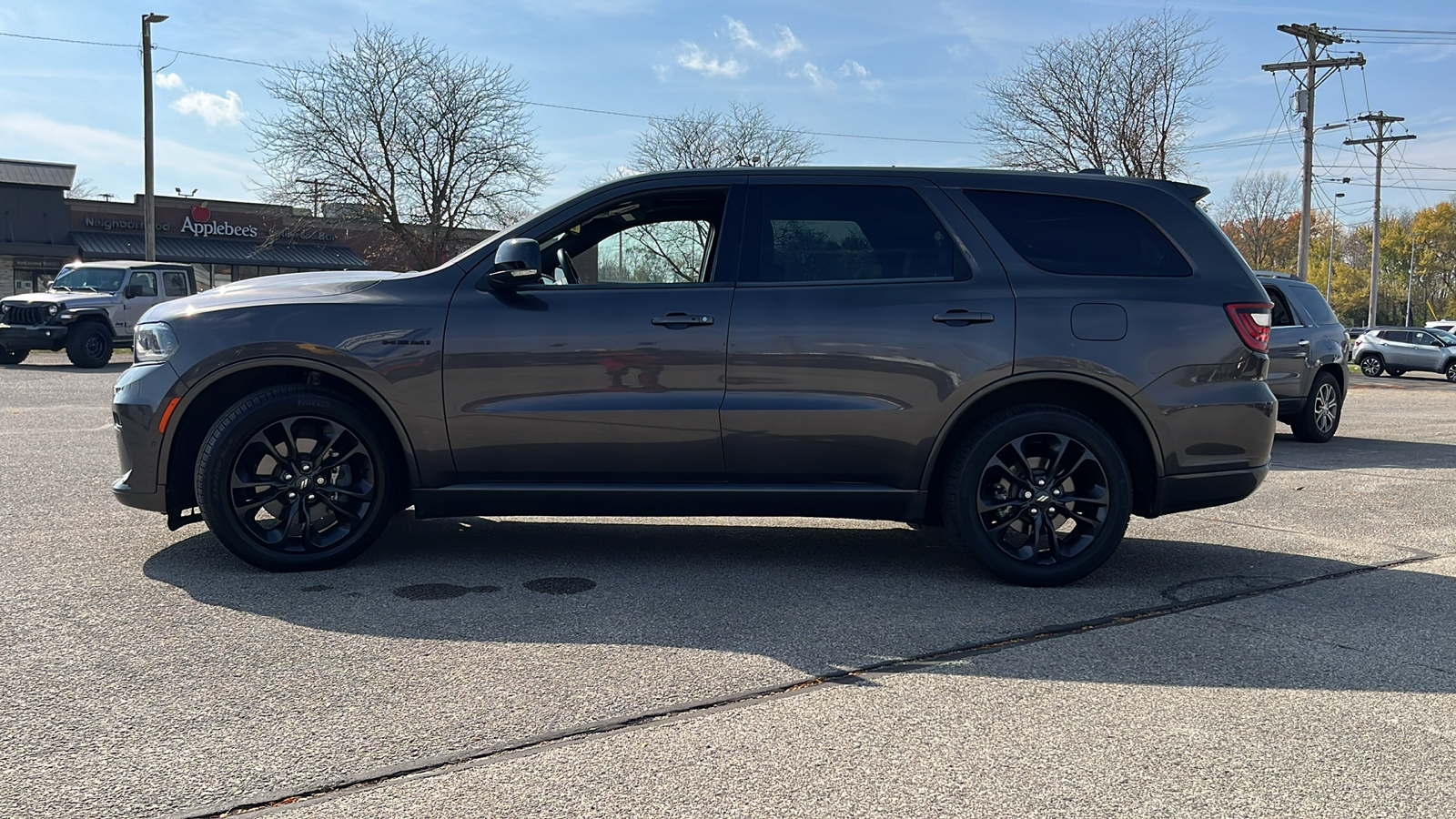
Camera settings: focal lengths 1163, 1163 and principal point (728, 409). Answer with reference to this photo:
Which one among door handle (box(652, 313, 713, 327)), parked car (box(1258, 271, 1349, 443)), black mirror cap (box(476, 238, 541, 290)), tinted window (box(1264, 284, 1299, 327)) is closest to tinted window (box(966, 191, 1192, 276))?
door handle (box(652, 313, 713, 327))

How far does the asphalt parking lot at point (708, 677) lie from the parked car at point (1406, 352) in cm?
3004

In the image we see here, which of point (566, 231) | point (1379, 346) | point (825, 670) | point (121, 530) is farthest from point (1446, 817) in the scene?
point (1379, 346)

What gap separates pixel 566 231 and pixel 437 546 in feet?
5.55

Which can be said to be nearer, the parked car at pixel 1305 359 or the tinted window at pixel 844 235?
the tinted window at pixel 844 235

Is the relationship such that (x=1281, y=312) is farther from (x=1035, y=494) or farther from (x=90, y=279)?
(x=90, y=279)

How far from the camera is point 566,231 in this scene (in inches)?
208

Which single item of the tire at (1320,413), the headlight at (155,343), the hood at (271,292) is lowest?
the tire at (1320,413)

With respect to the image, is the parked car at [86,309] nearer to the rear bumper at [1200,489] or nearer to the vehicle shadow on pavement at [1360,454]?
the vehicle shadow on pavement at [1360,454]

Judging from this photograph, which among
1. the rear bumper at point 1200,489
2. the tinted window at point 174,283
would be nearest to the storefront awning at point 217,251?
the tinted window at point 174,283

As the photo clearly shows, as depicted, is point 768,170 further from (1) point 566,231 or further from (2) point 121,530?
(2) point 121,530

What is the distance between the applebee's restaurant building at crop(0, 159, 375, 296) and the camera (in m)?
44.9

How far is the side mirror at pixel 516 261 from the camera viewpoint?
4.86 meters

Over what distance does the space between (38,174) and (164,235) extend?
16.8 ft

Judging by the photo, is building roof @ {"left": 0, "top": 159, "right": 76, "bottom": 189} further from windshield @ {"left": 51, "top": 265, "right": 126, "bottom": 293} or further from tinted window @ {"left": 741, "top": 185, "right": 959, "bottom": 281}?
tinted window @ {"left": 741, "top": 185, "right": 959, "bottom": 281}
